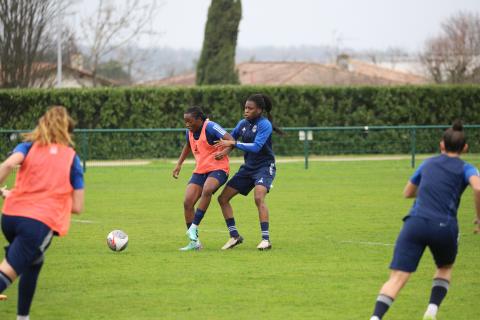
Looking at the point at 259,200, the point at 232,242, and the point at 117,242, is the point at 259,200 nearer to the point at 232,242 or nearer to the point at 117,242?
the point at 232,242

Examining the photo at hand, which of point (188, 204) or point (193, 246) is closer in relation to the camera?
point (193, 246)

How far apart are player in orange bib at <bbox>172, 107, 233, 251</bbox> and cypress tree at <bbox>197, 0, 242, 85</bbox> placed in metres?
28.6

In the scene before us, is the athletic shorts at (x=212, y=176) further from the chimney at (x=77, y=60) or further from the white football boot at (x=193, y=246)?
the chimney at (x=77, y=60)

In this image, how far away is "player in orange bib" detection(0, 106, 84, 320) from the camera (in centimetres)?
720

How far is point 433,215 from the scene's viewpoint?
7.49 m

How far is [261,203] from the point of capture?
40.8 ft

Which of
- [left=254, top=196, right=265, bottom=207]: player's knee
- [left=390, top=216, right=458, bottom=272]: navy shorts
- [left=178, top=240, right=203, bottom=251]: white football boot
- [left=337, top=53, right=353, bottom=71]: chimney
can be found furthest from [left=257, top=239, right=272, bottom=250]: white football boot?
[left=337, top=53, right=353, bottom=71]: chimney

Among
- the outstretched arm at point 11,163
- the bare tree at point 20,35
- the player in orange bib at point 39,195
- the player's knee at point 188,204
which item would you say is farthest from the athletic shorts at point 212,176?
the bare tree at point 20,35

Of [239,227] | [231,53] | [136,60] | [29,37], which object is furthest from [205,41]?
[239,227]

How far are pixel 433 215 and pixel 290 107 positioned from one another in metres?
28.2

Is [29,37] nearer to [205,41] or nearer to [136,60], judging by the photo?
[205,41]

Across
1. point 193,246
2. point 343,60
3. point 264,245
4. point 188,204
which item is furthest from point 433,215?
point 343,60

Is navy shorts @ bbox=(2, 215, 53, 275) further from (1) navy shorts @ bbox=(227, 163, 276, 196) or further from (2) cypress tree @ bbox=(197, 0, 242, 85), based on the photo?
(2) cypress tree @ bbox=(197, 0, 242, 85)

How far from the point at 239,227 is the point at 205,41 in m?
27.6
